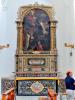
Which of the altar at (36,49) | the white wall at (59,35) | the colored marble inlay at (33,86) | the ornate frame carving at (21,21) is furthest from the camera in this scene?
the white wall at (59,35)

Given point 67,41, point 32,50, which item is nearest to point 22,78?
point 32,50

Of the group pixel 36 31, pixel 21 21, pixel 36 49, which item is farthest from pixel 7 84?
pixel 21 21

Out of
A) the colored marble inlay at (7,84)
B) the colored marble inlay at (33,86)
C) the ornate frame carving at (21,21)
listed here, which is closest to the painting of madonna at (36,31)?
the ornate frame carving at (21,21)

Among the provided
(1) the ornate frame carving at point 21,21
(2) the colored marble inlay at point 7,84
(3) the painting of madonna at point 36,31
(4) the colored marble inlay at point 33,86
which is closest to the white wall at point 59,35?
A: (1) the ornate frame carving at point 21,21

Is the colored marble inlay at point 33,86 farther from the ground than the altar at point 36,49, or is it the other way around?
the altar at point 36,49

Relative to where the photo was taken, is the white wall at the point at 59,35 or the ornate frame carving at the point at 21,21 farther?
the white wall at the point at 59,35

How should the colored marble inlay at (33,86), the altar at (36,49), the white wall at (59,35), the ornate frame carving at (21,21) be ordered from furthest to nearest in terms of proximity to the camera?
1. the white wall at (59,35)
2. the ornate frame carving at (21,21)
3. the altar at (36,49)
4. the colored marble inlay at (33,86)

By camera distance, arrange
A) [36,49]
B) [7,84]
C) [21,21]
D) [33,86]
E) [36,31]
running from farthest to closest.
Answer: [36,31]
[36,49]
[21,21]
[7,84]
[33,86]

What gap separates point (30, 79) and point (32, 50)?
5.89ft

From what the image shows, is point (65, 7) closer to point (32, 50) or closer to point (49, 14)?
point (49, 14)

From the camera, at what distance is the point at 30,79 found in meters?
21.0

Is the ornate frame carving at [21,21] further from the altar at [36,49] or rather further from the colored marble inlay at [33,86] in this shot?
the colored marble inlay at [33,86]

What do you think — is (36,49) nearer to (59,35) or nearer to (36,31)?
(36,31)

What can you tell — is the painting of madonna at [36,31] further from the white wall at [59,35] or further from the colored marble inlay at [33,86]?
the colored marble inlay at [33,86]
